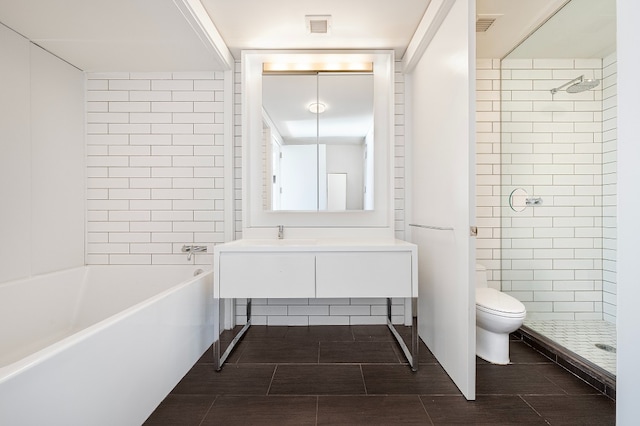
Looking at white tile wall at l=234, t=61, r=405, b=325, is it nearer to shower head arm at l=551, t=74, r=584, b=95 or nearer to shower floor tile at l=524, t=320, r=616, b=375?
shower floor tile at l=524, t=320, r=616, b=375

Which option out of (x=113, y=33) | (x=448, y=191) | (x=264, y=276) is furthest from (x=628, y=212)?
(x=113, y=33)

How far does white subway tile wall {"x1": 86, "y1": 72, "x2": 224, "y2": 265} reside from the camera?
2693 mm

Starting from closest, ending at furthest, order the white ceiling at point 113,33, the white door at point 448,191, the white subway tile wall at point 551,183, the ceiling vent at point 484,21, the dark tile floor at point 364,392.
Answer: the dark tile floor at point 364,392 → the white door at point 448,191 → the white ceiling at point 113,33 → the ceiling vent at point 484,21 → the white subway tile wall at point 551,183

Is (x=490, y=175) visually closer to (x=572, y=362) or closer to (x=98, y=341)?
(x=572, y=362)

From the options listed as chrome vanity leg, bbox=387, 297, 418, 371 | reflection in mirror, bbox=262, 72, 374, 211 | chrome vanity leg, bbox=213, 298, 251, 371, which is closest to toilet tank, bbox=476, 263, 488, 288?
chrome vanity leg, bbox=387, 297, 418, 371

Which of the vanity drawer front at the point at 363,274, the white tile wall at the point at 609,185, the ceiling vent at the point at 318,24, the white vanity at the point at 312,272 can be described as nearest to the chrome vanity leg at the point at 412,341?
the white vanity at the point at 312,272

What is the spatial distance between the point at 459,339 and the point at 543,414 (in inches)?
19.0

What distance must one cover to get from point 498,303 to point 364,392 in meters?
1.05

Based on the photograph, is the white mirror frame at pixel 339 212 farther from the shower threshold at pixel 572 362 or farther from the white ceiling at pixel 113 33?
the shower threshold at pixel 572 362

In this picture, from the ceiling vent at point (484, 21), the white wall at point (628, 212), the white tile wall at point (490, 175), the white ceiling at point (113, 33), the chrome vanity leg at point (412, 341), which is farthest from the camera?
the white tile wall at point (490, 175)

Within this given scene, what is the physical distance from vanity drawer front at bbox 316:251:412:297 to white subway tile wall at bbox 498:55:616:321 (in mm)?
1161

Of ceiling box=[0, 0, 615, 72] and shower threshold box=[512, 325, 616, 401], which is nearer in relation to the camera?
shower threshold box=[512, 325, 616, 401]

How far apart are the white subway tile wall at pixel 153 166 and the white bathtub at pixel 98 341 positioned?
23 cm

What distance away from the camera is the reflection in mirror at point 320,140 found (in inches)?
106
